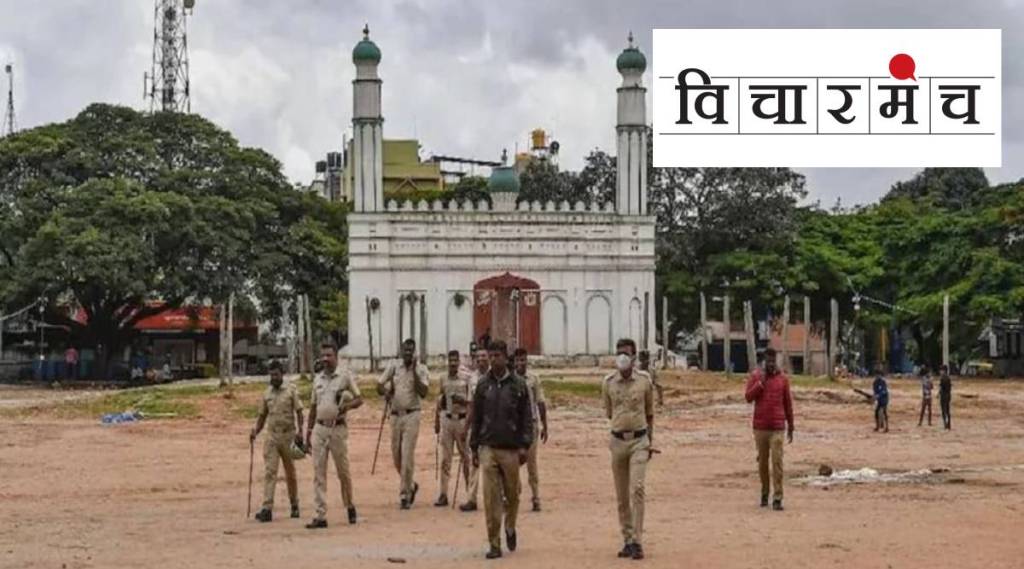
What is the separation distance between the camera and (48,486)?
62.9ft

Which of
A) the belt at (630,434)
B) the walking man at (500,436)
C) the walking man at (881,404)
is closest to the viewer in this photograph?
the walking man at (500,436)

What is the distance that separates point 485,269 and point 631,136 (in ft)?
21.9

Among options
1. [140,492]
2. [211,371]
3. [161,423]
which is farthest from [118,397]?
[140,492]

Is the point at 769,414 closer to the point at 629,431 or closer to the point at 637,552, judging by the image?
the point at 629,431

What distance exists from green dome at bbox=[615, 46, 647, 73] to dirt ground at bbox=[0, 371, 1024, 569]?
2635cm

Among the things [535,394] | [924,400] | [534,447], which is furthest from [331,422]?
[924,400]

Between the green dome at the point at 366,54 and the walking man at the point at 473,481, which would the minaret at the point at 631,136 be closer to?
the green dome at the point at 366,54

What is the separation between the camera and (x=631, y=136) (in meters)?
53.2

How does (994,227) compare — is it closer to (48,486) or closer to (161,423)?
(161,423)

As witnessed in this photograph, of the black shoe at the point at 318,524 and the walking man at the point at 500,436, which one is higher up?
the walking man at the point at 500,436

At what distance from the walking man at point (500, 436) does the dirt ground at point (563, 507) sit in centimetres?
39

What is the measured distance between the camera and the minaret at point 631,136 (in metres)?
52.9

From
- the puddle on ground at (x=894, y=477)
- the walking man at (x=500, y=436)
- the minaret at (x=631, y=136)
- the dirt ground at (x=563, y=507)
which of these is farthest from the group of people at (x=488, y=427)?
the minaret at (x=631, y=136)

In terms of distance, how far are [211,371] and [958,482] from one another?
39552 millimetres
